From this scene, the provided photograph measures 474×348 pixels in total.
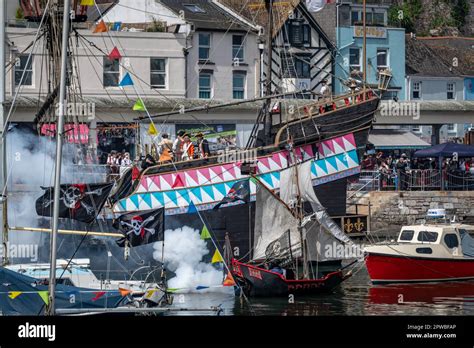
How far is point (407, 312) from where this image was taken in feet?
109

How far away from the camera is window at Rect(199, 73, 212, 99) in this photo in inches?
2700

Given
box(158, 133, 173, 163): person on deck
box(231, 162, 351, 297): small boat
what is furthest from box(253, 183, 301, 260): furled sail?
box(158, 133, 173, 163): person on deck

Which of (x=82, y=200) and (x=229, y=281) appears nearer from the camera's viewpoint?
(x=229, y=281)

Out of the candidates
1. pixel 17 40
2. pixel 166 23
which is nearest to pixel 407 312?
pixel 17 40

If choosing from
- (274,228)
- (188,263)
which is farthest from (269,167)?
(188,263)

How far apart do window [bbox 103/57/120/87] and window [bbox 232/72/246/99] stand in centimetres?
986

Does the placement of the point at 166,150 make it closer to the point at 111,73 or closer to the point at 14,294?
the point at 14,294

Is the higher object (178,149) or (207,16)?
(207,16)

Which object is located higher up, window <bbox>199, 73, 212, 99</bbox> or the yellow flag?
window <bbox>199, 73, 212, 99</bbox>

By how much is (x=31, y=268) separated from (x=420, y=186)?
30713 mm

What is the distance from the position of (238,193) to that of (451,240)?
7.92m

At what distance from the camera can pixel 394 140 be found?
2931 inches

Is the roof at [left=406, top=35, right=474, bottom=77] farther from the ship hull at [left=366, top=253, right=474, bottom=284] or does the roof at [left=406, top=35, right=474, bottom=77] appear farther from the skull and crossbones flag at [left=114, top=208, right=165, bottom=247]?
the skull and crossbones flag at [left=114, top=208, right=165, bottom=247]
